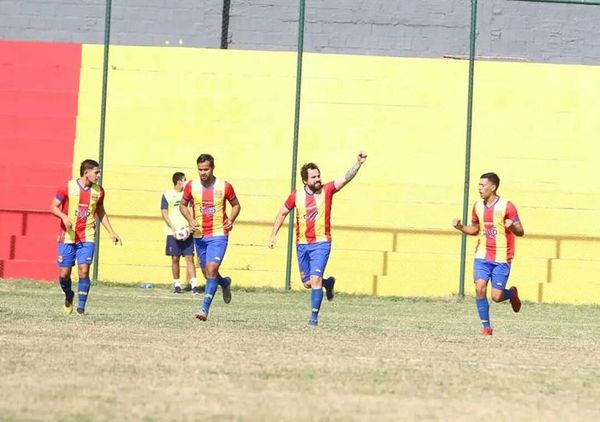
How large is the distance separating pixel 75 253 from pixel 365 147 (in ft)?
28.7

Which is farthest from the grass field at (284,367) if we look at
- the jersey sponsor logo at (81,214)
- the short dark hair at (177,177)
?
the short dark hair at (177,177)

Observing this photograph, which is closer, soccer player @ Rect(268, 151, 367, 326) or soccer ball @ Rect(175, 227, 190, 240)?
soccer player @ Rect(268, 151, 367, 326)

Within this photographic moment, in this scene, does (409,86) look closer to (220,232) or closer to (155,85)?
(155,85)

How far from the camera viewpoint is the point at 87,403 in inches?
334

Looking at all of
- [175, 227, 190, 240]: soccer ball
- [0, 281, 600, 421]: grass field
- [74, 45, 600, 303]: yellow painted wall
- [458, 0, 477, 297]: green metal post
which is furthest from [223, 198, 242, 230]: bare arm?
[458, 0, 477, 297]: green metal post

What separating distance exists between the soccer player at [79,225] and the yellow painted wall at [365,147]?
7870 mm

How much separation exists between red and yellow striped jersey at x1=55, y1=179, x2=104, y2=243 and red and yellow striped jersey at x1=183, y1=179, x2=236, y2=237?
1.07 metres

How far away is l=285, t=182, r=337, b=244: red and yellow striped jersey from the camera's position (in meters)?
15.6

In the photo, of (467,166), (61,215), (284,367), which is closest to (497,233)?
(61,215)

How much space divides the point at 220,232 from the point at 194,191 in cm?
63

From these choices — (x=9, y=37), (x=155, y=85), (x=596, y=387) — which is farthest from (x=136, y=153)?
(x=596, y=387)

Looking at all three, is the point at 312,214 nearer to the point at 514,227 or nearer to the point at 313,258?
the point at 313,258

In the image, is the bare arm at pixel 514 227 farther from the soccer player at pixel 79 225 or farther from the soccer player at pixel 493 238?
the soccer player at pixel 79 225

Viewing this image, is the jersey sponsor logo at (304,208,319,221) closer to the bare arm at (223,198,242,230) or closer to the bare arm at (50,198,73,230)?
the bare arm at (223,198,242,230)
